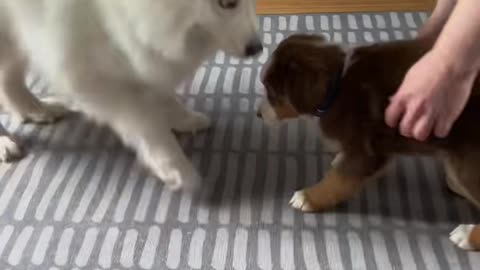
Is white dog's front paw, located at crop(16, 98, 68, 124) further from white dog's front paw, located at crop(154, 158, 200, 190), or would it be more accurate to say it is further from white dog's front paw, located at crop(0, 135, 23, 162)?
white dog's front paw, located at crop(154, 158, 200, 190)

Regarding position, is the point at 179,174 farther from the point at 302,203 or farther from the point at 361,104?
the point at 361,104

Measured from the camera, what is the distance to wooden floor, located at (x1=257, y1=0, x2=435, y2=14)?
5.99ft

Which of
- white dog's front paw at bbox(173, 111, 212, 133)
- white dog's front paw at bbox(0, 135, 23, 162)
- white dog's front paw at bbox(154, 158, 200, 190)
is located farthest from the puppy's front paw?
white dog's front paw at bbox(0, 135, 23, 162)

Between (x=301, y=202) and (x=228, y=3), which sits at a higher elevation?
(x=228, y=3)

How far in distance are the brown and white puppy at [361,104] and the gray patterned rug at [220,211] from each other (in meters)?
0.08

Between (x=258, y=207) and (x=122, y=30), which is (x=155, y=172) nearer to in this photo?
(x=258, y=207)

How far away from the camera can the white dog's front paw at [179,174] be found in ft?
4.13

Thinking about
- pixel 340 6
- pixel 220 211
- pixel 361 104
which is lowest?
pixel 340 6

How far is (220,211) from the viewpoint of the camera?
1234mm

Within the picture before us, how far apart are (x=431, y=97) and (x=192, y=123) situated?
59 cm

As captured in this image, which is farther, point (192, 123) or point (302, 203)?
point (192, 123)

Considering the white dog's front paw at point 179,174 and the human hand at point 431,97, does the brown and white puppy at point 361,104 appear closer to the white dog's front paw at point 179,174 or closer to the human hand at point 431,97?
the human hand at point 431,97

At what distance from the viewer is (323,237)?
3.82 ft

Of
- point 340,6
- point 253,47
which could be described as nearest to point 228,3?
point 253,47
